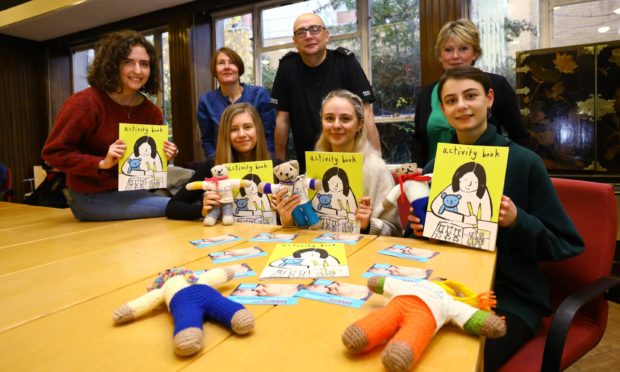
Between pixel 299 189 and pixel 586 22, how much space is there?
3.15 meters

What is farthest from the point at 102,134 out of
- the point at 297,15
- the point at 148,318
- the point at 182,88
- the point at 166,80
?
the point at 166,80

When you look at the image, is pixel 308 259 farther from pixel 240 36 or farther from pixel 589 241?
pixel 240 36

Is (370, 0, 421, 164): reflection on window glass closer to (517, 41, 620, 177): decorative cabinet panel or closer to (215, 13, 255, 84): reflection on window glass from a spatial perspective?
(517, 41, 620, 177): decorative cabinet panel

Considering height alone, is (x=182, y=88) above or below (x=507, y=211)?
Result: above

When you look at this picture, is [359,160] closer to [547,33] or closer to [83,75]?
[547,33]

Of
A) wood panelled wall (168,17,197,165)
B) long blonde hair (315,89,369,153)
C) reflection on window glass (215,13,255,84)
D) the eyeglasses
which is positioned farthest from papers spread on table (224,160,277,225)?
wood panelled wall (168,17,197,165)

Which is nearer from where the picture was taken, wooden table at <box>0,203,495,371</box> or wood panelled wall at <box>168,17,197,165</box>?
wooden table at <box>0,203,495,371</box>

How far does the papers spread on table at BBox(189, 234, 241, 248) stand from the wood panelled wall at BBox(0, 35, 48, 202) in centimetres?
672

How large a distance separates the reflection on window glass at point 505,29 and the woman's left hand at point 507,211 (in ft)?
9.53

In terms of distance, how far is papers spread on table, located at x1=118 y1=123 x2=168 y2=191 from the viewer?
1.81 metres

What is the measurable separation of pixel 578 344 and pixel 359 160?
850mm

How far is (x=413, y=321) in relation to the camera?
63 cm

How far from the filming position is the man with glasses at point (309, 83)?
240 cm

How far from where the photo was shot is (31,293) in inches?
37.4
